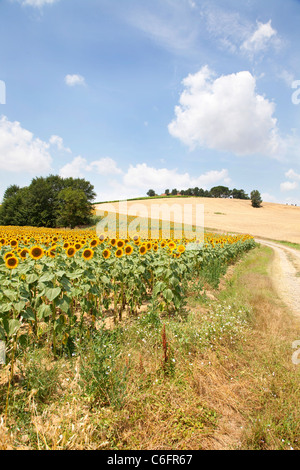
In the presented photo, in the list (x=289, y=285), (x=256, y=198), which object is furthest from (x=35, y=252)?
(x=256, y=198)

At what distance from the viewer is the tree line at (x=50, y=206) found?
167 ft

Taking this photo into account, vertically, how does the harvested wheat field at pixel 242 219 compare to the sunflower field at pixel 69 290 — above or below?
above

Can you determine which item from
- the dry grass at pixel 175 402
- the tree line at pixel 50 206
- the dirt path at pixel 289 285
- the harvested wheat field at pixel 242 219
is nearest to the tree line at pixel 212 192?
the harvested wheat field at pixel 242 219

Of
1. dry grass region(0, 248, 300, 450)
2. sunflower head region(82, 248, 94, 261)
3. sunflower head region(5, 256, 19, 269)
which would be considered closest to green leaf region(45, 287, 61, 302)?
sunflower head region(5, 256, 19, 269)

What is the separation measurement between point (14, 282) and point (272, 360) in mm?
4075

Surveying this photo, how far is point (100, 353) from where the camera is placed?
336 centimetres

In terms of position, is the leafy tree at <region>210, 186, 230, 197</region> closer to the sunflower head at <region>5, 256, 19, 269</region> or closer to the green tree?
the green tree

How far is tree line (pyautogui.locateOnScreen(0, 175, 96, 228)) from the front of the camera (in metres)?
50.8

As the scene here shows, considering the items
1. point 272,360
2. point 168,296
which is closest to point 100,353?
point 168,296

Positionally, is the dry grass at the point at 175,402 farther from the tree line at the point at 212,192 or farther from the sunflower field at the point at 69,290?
the tree line at the point at 212,192

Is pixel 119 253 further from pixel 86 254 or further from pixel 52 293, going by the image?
pixel 52 293
